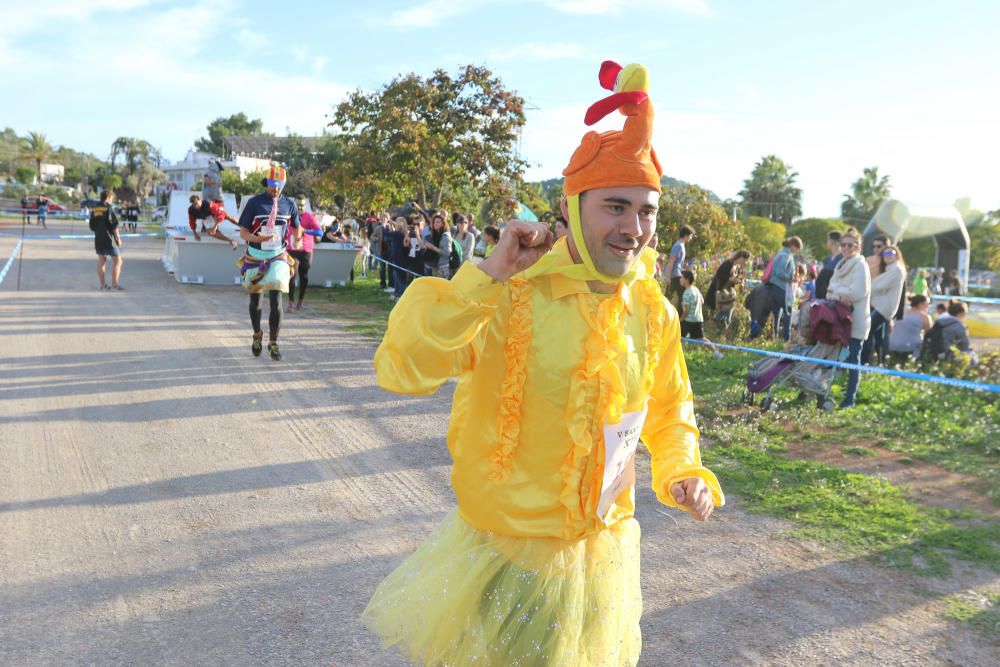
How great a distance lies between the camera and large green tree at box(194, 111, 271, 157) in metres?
91.4

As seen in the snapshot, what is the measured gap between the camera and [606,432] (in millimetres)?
2299

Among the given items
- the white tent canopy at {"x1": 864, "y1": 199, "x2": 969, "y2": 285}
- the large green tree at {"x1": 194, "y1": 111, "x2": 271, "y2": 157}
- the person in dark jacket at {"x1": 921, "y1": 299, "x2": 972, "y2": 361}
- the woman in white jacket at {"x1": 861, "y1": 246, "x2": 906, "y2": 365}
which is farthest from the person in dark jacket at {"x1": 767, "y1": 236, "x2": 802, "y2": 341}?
the large green tree at {"x1": 194, "y1": 111, "x2": 271, "y2": 157}

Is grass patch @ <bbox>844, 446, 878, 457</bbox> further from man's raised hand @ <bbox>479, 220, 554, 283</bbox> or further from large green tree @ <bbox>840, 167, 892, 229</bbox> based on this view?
large green tree @ <bbox>840, 167, 892, 229</bbox>

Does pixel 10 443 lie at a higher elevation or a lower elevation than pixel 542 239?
lower

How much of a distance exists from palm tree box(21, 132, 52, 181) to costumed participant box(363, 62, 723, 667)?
90.5 metres

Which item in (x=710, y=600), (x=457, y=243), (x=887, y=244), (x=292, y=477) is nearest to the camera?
(x=710, y=600)

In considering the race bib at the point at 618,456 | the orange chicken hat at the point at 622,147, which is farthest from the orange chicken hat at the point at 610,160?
the race bib at the point at 618,456

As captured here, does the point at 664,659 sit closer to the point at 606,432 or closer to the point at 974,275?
the point at 606,432

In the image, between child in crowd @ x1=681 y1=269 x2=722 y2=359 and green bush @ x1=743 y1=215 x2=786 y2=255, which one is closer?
child in crowd @ x1=681 y1=269 x2=722 y2=359

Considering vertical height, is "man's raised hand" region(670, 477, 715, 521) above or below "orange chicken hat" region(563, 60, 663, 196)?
below

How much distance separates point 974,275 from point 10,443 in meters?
43.7

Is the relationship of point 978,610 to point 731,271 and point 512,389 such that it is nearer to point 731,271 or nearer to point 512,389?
point 512,389

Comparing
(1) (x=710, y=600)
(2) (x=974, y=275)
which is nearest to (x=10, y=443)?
(1) (x=710, y=600)

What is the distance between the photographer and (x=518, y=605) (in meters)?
2.27
